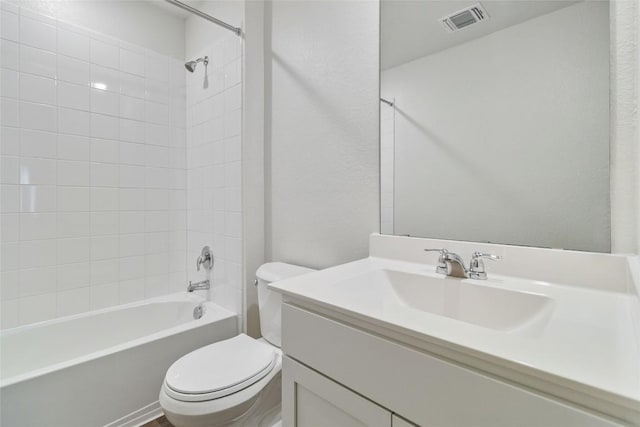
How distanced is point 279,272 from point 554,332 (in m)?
1.16

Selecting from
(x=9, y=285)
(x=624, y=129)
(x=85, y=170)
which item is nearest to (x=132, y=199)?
(x=85, y=170)

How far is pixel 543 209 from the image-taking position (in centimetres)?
90

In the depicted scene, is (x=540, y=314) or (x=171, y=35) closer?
(x=540, y=314)

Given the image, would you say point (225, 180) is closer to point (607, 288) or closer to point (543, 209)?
point (543, 209)

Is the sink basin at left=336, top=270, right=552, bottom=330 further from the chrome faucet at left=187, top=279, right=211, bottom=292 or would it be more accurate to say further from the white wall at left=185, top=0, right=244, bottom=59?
the white wall at left=185, top=0, right=244, bottom=59

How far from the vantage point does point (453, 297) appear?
87 cm

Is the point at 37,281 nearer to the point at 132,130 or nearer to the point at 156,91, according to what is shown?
the point at 132,130

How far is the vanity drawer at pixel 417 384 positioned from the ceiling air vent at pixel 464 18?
1127mm

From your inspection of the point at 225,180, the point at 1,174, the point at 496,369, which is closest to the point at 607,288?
the point at 496,369

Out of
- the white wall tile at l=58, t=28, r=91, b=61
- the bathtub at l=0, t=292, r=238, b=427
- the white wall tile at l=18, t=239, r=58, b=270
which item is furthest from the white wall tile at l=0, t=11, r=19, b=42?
the bathtub at l=0, t=292, r=238, b=427

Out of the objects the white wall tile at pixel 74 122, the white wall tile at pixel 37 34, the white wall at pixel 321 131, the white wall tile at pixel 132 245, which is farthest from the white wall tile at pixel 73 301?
the white wall tile at pixel 37 34

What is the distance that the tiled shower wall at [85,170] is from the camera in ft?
5.34

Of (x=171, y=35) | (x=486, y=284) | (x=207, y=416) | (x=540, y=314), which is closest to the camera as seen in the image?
→ (x=540, y=314)

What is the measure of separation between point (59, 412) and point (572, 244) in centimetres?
203
